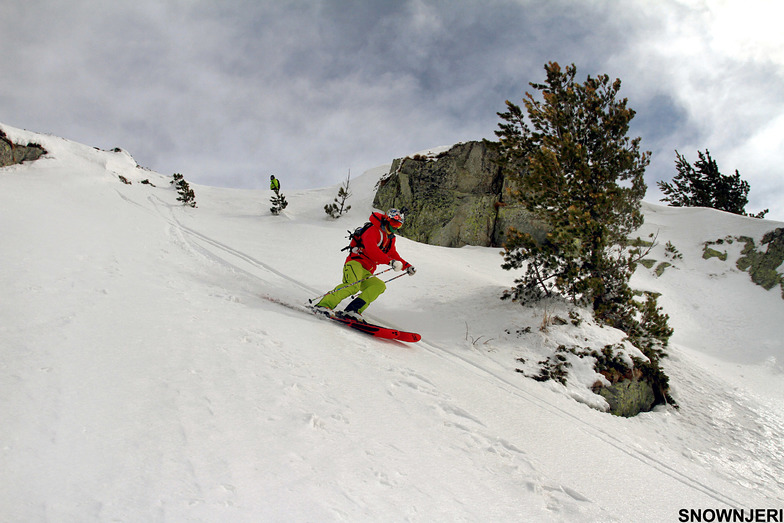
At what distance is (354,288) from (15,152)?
1888 cm

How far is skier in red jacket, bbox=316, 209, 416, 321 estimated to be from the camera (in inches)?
259

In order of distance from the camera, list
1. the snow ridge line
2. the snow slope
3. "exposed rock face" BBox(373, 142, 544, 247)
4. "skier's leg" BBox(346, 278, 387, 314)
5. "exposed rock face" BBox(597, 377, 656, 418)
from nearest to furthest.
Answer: the snow slope
the snow ridge line
"exposed rock face" BBox(597, 377, 656, 418)
"skier's leg" BBox(346, 278, 387, 314)
"exposed rock face" BBox(373, 142, 544, 247)

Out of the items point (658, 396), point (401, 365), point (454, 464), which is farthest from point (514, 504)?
point (658, 396)

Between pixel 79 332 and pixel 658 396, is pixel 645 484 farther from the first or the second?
pixel 79 332

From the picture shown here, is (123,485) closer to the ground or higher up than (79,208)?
closer to the ground

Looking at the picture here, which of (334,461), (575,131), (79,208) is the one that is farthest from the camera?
(79,208)

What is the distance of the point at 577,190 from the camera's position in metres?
7.93

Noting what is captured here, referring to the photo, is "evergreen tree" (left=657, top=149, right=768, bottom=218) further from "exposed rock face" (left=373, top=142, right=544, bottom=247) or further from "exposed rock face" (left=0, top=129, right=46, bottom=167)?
"exposed rock face" (left=0, top=129, right=46, bottom=167)

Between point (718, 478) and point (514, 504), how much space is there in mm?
3564

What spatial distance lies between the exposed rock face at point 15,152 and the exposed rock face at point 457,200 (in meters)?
16.2

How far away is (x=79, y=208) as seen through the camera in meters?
11.2

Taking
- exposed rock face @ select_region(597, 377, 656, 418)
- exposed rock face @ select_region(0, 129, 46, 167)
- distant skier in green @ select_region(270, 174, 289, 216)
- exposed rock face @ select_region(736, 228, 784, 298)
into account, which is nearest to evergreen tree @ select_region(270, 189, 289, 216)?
distant skier in green @ select_region(270, 174, 289, 216)

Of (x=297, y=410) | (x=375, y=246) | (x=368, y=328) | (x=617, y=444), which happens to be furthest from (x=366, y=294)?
(x=617, y=444)

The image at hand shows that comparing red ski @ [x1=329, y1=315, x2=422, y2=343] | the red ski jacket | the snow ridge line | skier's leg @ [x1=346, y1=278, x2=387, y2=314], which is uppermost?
the red ski jacket
